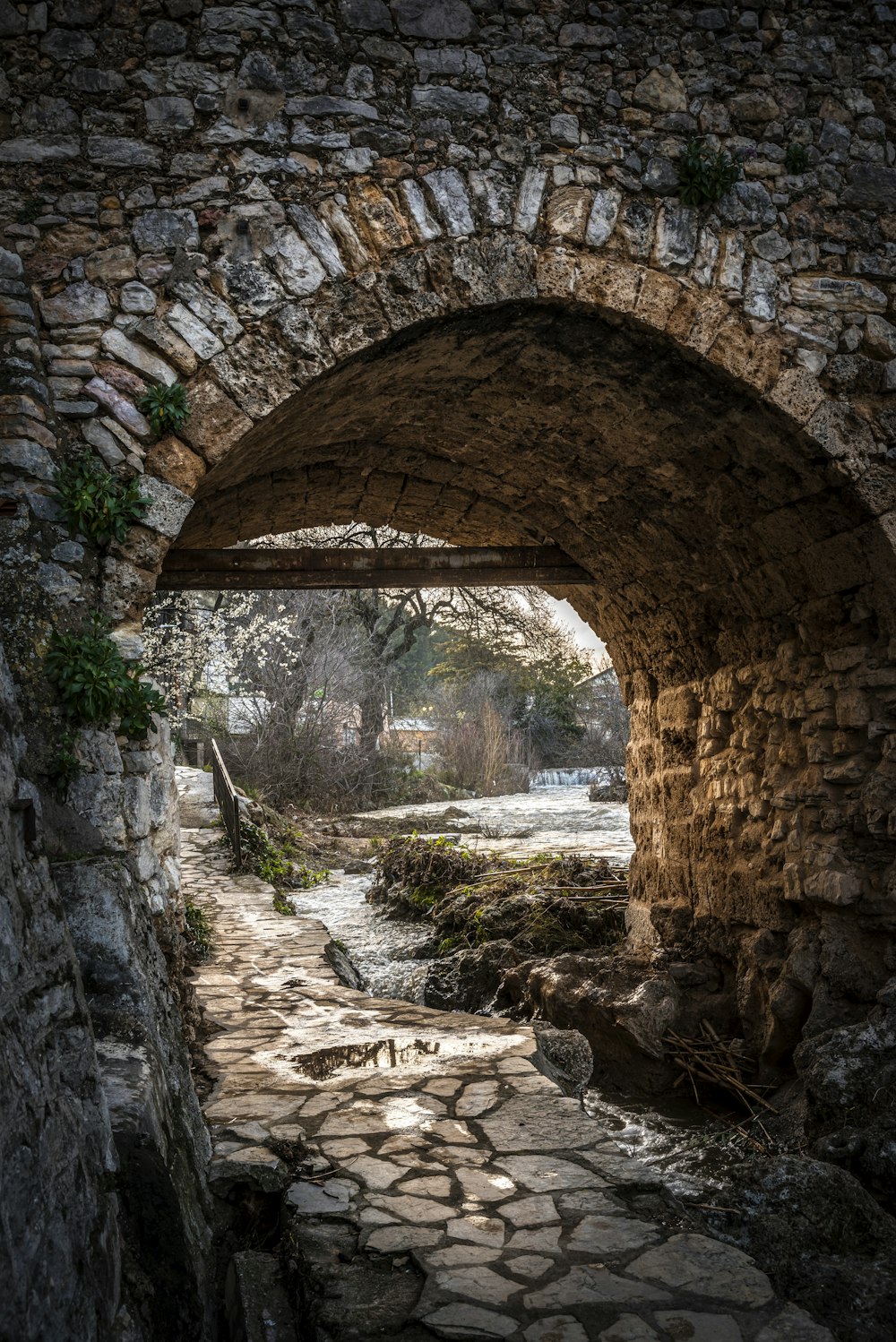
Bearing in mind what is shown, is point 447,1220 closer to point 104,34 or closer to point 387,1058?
point 387,1058

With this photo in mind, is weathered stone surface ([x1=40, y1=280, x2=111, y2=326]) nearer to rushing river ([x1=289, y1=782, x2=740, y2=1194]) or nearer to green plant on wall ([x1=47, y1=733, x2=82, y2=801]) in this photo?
green plant on wall ([x1=47, y1=733, x2=82, y2=801])

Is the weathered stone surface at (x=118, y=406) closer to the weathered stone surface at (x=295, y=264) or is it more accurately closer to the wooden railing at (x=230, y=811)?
the weathered stone surface at (x=295, y=264)

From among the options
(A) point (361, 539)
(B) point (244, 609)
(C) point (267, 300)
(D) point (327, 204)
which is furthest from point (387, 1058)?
(B) point (244, 609)

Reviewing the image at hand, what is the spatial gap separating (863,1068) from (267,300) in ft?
12.8

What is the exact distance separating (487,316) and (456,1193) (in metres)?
3.27

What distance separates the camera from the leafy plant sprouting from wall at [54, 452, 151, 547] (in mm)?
3559

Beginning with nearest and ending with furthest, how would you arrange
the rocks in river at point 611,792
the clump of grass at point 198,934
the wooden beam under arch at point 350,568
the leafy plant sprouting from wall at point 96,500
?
Result: the leafy plant sprouting from wall at point 96,500 → the wooden beam under arch at point 350,568 → the clump of grass at point 198,934 → the rocks in river at point 611,792

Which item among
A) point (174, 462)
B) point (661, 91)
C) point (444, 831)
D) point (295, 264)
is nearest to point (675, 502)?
point (661, 91)

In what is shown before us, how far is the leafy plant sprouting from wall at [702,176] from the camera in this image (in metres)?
4.20

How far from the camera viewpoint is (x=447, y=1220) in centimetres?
290

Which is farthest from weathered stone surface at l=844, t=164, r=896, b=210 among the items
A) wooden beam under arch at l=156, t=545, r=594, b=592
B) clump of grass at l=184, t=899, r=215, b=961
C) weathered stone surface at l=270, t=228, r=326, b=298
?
clump of grass at l=184, t=899, r=215, b=961

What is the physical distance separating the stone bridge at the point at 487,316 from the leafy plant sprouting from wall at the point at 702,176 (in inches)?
2.0

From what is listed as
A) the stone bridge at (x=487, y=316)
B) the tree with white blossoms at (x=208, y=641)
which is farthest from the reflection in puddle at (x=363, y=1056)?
the tree with white blossoms at (x=208, y=641)

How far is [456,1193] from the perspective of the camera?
3.07 meters
